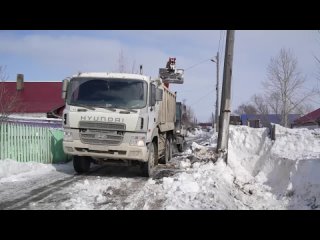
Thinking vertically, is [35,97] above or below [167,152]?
above

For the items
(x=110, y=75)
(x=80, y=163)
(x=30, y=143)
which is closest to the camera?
(x=110, y=75)

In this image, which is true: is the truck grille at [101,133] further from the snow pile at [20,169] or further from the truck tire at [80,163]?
the snow pile at [20,169]

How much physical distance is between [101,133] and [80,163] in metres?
1.88

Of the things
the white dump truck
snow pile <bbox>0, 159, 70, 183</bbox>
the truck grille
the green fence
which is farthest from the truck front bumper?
the green fence

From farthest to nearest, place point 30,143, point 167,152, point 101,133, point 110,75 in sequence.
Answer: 1. point 167,152
2. point 30,143
3. point 110,75
4. point 101,133

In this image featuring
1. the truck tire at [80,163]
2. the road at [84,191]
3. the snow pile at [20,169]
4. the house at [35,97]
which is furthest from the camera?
the house at [35,97]

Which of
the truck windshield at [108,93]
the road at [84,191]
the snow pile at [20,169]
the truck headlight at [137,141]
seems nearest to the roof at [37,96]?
the snow pile at [20,169]

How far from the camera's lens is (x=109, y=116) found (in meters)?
11.2

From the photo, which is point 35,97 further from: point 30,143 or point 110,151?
point 110,151

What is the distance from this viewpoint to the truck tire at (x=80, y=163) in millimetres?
12609

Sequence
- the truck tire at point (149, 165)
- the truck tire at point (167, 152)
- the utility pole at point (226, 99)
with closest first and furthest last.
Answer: the truck tire at point (149, 165), the truck tire at point (167, 152), the utility pole at point (226, 99)

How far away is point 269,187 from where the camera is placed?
42.8 ft

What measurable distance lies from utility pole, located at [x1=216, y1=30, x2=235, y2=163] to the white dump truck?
5183 millimetres

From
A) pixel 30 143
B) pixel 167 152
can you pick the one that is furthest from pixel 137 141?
pixel 167 152
